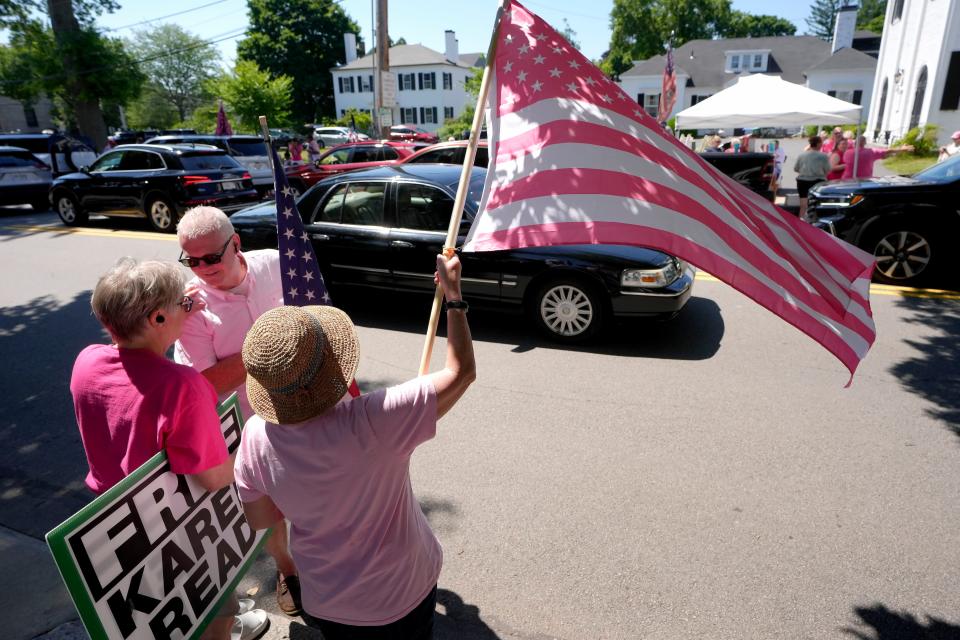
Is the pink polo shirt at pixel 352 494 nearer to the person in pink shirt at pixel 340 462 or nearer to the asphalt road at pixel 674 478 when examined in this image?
the person in pink shirt at pixel 340 462

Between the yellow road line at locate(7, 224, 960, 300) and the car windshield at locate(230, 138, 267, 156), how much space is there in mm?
3924

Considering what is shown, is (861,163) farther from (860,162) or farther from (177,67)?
(177,67)

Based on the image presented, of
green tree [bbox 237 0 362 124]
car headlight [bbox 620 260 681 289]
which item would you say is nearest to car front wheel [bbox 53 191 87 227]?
car headlight [bbox 620 260 681 289]

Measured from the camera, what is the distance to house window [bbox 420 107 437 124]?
2263 inches

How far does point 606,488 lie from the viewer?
3.72 meters

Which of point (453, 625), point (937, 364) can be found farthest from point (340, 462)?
point (937, 364)

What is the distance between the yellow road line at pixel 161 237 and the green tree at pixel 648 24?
217ft

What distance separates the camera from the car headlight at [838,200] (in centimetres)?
783

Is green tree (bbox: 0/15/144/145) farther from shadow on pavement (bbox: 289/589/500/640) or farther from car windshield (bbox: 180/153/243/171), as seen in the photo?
shadow on pavement (bbox: 289/589/500/640)

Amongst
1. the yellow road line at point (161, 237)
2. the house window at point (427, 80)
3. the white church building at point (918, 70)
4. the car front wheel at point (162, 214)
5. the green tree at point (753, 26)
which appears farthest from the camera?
the green tree at point (753, 26)

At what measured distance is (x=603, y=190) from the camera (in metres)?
2.33

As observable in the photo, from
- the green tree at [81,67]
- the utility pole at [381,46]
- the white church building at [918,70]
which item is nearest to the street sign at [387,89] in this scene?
the utility pole at [381,46]

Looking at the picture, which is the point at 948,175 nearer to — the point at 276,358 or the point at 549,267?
the point at 549,267

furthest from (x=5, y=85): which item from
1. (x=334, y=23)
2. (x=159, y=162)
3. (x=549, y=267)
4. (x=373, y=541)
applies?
(x=373, y=541)
